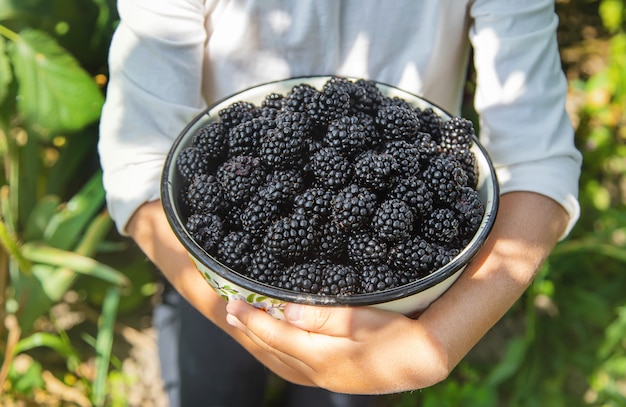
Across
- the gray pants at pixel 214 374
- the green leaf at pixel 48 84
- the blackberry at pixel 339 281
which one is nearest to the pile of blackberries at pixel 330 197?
the blackberry at pixel 339 281

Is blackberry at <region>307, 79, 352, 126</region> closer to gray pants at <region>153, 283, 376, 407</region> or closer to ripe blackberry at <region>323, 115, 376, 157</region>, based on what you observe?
ripe blackberry at <region>323, 115, 376, 157</region>

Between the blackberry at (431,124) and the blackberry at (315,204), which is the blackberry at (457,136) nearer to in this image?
the blackberry at (431,124)

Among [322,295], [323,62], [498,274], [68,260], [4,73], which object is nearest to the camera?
[322,295]

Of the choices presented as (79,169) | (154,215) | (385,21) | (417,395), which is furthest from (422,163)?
(79,169)

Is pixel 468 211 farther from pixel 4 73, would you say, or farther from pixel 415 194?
pixel 4 73

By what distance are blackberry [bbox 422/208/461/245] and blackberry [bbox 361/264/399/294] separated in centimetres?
7

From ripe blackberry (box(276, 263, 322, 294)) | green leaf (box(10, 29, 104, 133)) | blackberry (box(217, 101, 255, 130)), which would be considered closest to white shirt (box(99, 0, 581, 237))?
blackberry (box(217, 101, 255, 130))

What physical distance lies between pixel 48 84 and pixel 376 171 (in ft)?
2.70

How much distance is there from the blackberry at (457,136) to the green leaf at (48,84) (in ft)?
2.61

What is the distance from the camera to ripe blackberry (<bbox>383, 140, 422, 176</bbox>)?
0.77 m

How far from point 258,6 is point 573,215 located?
0.63 m

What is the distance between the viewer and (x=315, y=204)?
0.75m

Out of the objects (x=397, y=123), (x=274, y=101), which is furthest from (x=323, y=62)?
(x=397, y=123)

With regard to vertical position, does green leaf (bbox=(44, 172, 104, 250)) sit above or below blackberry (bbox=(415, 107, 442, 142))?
below
